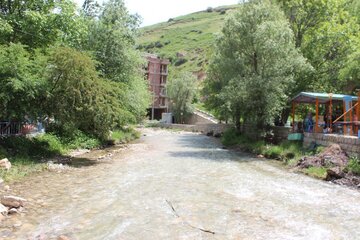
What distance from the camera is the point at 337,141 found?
66.9ft

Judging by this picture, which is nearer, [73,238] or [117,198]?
[73,238]

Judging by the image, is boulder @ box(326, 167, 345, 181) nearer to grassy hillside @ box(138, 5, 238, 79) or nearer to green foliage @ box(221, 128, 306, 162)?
green foliage @ box(221, 128, 306, 162)

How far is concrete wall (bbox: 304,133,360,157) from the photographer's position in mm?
18422

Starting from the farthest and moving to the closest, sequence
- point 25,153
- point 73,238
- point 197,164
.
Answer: point 197,164 → point 25,153 → point 73,238

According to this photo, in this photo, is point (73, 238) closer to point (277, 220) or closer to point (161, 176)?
point (277, 220)

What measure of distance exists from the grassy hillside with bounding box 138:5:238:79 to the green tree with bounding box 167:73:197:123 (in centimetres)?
2747

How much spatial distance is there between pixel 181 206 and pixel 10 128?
511 inches

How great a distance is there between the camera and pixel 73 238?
886cm

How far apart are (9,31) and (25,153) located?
6.28m

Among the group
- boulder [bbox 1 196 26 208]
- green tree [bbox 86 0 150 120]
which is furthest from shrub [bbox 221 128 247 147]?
boulder [bbox 1 196 26 208]

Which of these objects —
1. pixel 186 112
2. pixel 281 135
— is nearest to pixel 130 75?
pixel 281 135

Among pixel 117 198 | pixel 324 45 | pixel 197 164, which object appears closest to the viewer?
pixel 117 198

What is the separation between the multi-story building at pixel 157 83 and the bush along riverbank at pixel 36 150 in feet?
212

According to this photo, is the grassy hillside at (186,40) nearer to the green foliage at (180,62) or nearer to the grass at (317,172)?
the green foliage at (180,62)
